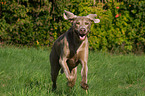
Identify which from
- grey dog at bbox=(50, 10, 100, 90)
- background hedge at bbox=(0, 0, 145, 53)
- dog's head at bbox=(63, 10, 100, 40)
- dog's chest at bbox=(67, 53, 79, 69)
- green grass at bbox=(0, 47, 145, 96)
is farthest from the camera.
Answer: background hedge at bbox=(0, 0, 145, 53)

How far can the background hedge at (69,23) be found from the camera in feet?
32.9

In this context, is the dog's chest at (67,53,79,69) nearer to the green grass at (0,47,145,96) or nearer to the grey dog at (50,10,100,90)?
the grey dog at (50,10,100,90)

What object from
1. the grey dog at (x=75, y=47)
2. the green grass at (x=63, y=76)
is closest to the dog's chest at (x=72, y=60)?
the grey dog at (x=75, y=47)

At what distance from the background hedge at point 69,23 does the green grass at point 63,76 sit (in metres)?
1.44

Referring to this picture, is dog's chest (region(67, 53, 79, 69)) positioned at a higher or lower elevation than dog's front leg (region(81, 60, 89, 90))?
higher

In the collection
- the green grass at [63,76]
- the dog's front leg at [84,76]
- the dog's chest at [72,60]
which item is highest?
the dog's chest at [72,60]

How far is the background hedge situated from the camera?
10023 millimetres

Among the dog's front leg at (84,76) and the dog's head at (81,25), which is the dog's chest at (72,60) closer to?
the dog's front leg at (84,76)

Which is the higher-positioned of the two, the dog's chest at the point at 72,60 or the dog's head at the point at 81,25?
the dog's head at the point at 81,25

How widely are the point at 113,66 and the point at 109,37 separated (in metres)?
2.57

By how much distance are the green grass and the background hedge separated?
144 cm

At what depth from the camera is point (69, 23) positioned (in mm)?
10094

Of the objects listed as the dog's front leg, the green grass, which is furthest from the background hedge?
the dog's front leg

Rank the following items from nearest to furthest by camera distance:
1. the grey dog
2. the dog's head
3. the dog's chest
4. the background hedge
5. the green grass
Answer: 1. the dog's head
2. the grey dog
3. the dog's chest
4. the green grass
5. the background hedge
